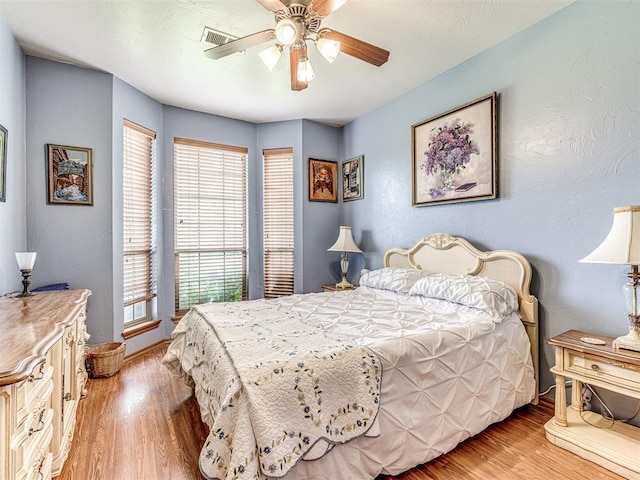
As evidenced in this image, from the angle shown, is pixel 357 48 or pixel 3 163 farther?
pixel 3 163

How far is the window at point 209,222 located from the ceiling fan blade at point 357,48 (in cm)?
256

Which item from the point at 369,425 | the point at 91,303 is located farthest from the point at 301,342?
the point at 91,303

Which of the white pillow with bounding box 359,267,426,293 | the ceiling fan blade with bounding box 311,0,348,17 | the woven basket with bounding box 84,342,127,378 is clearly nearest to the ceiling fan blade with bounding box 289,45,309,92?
the ceiling fan blade with bounding box 311,0,348,17

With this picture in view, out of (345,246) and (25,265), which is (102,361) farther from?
(345,246)

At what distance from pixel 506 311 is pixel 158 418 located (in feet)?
8.23

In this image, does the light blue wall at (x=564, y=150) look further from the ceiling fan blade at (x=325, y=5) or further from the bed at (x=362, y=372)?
the ceiling fan blade at (x=325, y=5)

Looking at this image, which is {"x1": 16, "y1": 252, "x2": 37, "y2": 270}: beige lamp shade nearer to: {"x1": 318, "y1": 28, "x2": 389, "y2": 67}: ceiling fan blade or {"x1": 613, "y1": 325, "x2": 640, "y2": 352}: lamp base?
{"x1": 318, "y1": 28, "x2": 389, "y2": 67}: ceiling fan blade

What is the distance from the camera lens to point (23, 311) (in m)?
1.66

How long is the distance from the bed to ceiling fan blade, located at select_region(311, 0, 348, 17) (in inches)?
69.0

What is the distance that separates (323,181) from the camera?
436cm

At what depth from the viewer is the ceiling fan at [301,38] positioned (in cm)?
169

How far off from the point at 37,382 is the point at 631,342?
9.08 feet

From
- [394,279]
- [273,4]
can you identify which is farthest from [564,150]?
[273,4]

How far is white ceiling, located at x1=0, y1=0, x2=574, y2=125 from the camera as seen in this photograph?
211cm
